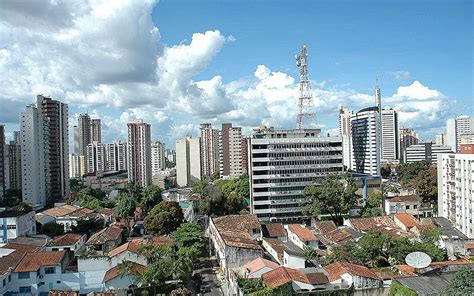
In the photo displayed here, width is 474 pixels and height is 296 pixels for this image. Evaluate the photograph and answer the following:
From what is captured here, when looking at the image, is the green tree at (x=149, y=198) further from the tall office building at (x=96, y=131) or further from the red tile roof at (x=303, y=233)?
the tall office building at (x=96, y=131)

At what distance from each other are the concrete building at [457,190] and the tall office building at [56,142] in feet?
204

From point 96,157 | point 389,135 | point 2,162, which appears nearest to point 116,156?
point 96,157

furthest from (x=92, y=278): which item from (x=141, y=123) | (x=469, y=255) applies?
(x=141, y=123)

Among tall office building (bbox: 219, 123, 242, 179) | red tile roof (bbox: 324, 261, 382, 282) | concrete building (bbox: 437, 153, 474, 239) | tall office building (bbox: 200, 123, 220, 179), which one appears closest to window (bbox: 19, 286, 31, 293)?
red tile roof (bbox: 324, 261, 382, 282)

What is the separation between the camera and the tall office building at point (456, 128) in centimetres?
12231

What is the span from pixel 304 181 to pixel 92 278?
2862cm

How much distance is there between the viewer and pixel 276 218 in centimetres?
4888

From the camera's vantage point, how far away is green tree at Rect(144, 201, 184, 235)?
40312mm

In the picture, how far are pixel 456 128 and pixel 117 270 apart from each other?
128 m

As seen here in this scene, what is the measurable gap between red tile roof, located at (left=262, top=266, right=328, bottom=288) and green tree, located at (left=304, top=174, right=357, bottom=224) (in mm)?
18404

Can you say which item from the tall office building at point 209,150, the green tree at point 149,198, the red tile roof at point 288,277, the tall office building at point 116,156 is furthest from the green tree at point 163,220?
the tall office building at point 116,156

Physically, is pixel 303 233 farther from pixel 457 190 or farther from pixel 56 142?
pixel 56 142

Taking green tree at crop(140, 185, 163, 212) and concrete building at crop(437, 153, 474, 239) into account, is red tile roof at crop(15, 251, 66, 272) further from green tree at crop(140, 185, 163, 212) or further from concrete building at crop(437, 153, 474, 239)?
concrete building at crop(437, 153, 474, 239)

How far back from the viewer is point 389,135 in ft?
425
